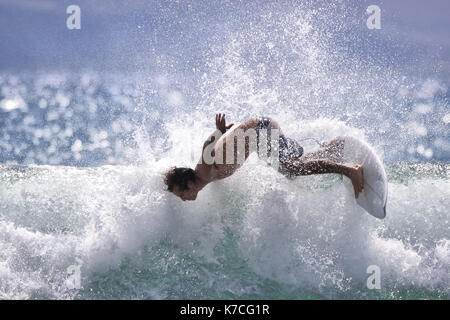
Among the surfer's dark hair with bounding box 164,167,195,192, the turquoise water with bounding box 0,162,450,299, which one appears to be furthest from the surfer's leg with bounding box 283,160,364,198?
the surfer's dark hair with bounding box 164,167,195,192

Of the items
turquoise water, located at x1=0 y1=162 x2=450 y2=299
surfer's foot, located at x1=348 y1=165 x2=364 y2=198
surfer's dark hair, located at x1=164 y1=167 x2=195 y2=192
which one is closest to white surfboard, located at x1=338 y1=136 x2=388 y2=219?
surfer's foot, located at x1=348 y1=165 x2=364 y2=198

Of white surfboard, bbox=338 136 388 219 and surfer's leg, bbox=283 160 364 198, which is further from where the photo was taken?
surfer's leg, bbox=283 160 364 198

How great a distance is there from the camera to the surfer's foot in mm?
4738

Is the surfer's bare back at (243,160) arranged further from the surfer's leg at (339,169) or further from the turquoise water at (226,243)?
the turquoise water at (226,243)

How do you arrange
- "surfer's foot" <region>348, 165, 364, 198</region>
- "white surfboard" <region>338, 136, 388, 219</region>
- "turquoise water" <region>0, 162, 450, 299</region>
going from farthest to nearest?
"surfer's foot" <region>348, 165, 364, 198</region> → "white surfboard" <region>338, 136, 388, 219</region> → "turquoise water" <region>0, 162, 450, 299</region>

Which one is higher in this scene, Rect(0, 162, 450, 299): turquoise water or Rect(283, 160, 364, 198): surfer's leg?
Rect(283, 160, 364, 198): surfer's leg

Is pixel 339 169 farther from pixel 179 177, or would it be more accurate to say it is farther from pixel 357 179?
pixel 179 177

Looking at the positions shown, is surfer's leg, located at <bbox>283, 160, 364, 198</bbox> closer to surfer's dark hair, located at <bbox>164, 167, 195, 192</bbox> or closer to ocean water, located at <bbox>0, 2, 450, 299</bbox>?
ocean water, located at <bbox>0, 2, 450, 299</bbox>

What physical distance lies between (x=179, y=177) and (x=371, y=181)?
7.09 ft

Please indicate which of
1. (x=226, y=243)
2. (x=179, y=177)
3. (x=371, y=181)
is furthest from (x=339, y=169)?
(x=179, y=177)

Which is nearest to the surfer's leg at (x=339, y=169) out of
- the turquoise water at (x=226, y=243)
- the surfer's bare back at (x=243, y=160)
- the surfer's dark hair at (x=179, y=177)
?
the surfer's bare back at (x=243, y=160)

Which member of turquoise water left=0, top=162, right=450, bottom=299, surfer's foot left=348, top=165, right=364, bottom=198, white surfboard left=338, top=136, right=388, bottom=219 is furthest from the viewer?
surfer's foot left=348, top=165, right=364, bottom=198

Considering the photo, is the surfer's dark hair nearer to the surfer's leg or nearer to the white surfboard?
the surfer's leg

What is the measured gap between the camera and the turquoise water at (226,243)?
419 centimetres
